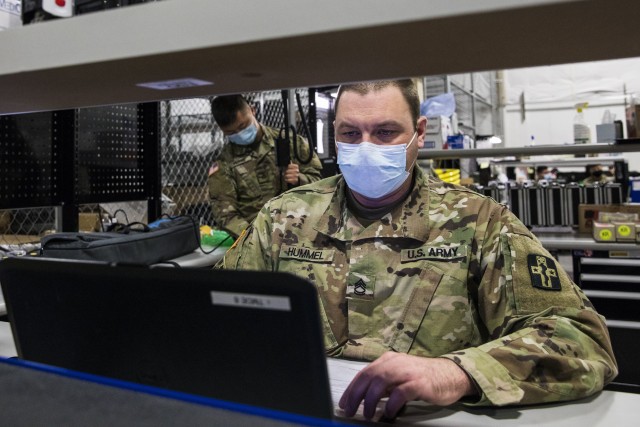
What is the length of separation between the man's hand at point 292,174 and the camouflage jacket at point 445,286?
1341 millimetres

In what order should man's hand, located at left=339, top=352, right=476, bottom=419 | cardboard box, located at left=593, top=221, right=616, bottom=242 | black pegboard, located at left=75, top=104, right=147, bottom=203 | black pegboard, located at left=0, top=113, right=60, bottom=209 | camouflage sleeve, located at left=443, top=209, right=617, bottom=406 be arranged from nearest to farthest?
man's hand, located at left=339, top=352, right=476, bottom=419 → camouflage sleeve, located at left=443, top=209, right=617, bottom=406 → black pegboard, located at left=0, top=113, right=60, bottom=209 → black pegboard, located at left=75, top=104, right=147, bottom=203 → cardboard box, located at left=593, top=221, right=616, bottom=242

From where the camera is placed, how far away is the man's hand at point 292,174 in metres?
2.76

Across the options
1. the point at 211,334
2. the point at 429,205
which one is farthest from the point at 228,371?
the point at 429,205

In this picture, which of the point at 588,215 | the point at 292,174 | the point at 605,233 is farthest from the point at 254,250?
the point at 588,215

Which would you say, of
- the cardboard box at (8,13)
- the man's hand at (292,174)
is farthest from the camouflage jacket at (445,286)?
the man's hand at (292,174)

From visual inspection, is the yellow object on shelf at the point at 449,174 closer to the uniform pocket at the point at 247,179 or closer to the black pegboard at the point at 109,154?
the uniform pocket at the point at 247,179

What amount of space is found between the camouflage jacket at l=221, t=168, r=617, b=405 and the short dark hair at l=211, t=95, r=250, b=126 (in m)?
1.34

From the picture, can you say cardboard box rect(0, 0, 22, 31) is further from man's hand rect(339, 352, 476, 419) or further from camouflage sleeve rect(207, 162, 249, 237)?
camouflage sleeve rect(207, 162, 249, 237)

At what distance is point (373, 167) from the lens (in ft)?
4.21

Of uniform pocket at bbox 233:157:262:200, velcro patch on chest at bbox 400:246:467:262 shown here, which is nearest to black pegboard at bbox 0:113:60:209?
uniform pocket at bbox 233:157:262:200

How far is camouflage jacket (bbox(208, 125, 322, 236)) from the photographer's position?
113 inches

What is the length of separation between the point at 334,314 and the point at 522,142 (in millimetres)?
9146

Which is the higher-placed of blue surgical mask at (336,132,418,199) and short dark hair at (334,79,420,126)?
short dark hair at (334,79,420,126)

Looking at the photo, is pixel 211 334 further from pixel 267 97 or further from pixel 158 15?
pixel 267 97
